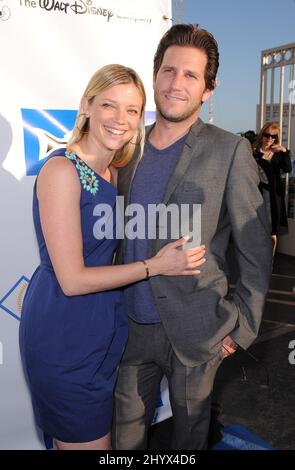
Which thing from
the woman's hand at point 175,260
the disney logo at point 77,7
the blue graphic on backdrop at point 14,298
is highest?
the disney logo at point 77,7

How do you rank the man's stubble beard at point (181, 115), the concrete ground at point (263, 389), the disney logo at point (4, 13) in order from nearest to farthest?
the man's stubble beard at point (181, 115), the disney logo at point (4, 13), the concrete ground at point (263, 389)

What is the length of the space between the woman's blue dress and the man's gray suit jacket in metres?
0.25

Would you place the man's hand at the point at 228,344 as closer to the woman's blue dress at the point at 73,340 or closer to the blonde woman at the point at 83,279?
the blonde woman at the point at 83,279

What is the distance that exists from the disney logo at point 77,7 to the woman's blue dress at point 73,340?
1.06 metres

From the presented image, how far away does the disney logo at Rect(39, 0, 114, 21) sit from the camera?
7.32 feet

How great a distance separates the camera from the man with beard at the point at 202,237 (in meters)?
1.76

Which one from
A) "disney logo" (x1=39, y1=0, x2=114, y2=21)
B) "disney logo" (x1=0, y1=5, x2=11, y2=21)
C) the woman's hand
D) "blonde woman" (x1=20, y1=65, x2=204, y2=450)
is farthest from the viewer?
"disney logo" (x1=39, y1=0, x2=114, y2=21)

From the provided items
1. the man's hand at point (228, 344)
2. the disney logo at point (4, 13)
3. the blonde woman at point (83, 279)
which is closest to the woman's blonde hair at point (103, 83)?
the blonde woman at point (83, 279)

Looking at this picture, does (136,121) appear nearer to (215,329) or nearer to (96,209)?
(96,209)
